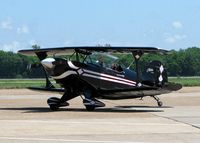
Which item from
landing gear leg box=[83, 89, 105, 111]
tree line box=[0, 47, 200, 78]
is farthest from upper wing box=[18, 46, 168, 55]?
tree line box=[0, 47, 200, 78]

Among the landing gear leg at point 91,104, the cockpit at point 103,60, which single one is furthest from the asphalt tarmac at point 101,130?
the cockpit at point 103,60

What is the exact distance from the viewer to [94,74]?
2264 cm

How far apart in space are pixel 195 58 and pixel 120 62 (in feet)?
373

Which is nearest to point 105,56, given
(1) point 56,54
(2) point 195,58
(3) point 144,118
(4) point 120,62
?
(4) point 120,62

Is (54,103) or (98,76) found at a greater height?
(98,76)

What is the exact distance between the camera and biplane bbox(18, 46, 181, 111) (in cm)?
2209

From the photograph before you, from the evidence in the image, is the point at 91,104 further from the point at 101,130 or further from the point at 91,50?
the point at 101,130

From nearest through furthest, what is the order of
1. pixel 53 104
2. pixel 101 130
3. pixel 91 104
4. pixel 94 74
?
pixel 101 130 < pixel 91 104 < pixel 94 74 < pixel 53 104

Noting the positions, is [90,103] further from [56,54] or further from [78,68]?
[56,54]

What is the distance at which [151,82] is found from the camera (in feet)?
79.4

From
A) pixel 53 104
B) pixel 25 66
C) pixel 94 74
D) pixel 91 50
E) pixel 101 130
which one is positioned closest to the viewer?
pixel 101 130

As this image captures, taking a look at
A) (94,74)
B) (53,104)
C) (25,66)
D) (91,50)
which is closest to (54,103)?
(53,104)

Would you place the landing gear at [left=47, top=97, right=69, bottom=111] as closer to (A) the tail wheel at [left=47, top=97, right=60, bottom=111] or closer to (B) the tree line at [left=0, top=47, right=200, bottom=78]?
(A) the tail wheel at [left=47, top=97, right=60, bottom=111]

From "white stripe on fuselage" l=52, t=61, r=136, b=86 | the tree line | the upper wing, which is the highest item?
the upper wing
